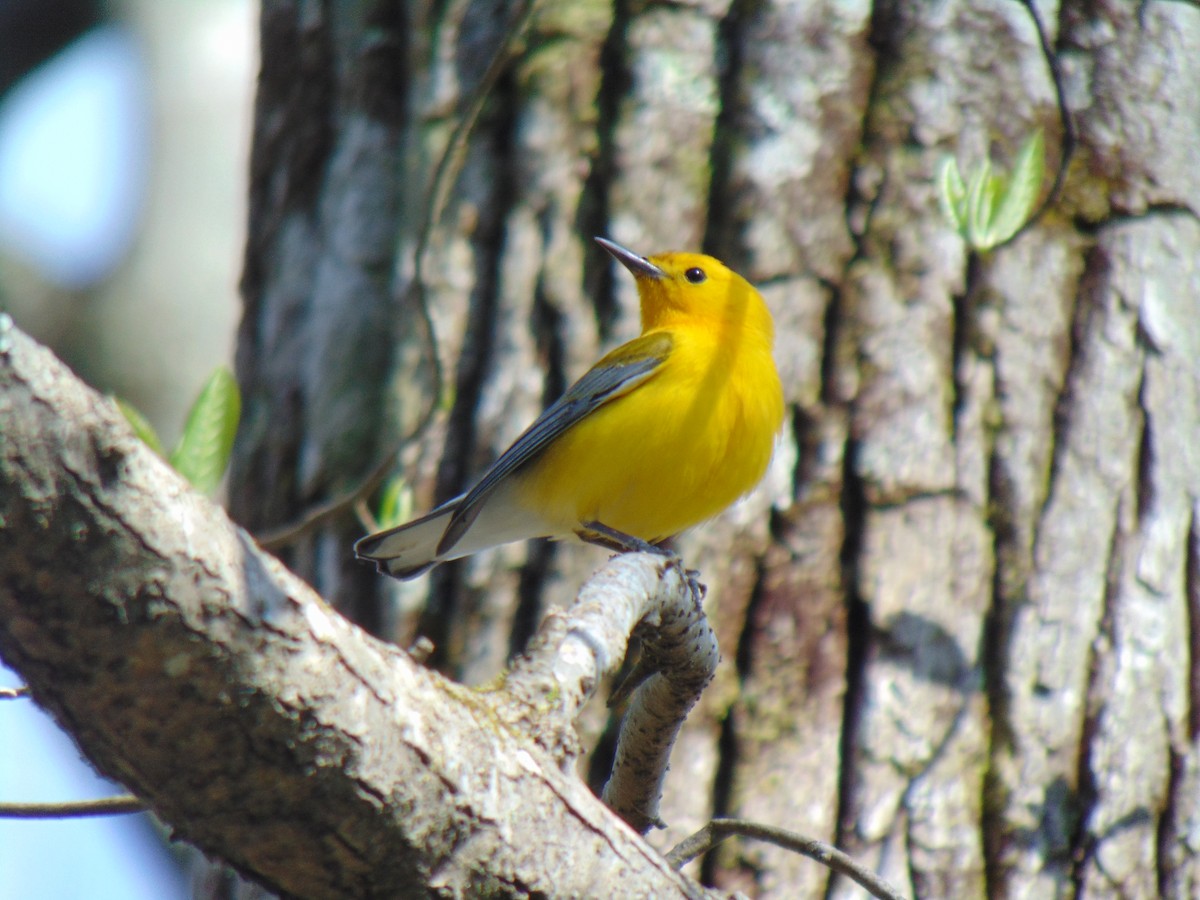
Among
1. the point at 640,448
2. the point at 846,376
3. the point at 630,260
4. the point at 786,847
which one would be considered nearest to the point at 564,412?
the point at 640,448

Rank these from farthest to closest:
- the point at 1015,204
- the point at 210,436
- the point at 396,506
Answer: the point at 396,506
the point at 1015,204
the point at 210,436

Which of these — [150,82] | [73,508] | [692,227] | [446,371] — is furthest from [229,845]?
[150,82]

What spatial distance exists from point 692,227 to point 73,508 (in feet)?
9.14

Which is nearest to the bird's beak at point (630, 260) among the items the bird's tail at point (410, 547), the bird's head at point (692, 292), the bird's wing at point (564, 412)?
the bird's head at point (692, 292)

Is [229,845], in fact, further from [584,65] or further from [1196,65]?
[1196,65]

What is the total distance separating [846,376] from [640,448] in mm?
686

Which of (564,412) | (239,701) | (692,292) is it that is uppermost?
(692,292)

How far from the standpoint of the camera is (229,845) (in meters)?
1.55

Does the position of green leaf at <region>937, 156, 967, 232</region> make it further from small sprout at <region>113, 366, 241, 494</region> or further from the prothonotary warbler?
small sprout at <region>113, 366, 241, 494</region>

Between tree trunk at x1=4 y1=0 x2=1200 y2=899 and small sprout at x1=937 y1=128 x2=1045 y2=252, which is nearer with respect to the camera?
small sprout at x1=937 y1=128 x2=1045 y2=252

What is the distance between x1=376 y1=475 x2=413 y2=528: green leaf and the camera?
352cm

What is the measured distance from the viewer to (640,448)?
391 cm

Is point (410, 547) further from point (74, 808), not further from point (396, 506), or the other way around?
point (74, 808)

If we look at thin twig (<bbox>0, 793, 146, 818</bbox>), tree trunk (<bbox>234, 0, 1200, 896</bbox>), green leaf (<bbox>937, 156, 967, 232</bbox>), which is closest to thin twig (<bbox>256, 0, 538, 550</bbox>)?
tree trunk (<bbox>234, 0, 1200, 896</bbox>)
